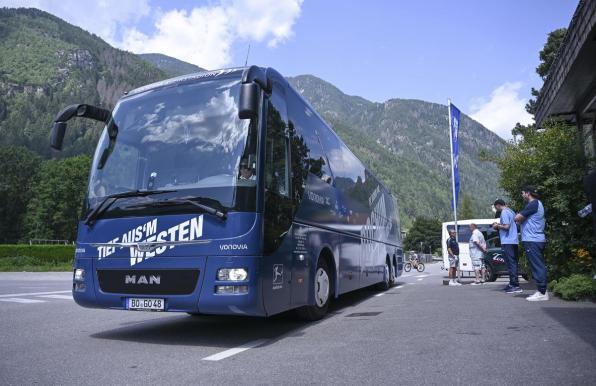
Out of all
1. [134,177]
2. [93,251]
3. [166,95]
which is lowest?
[93,251]

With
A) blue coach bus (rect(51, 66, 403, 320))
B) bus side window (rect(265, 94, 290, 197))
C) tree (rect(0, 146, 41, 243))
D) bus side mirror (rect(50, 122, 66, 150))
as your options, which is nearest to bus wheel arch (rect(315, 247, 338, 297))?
blue coach bus (rect(51, 66, 403, 320))

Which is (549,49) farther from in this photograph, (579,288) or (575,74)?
(579,288)

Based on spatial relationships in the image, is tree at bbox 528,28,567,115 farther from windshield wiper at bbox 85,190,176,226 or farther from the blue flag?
windshield wiper at bbox 85,190,176,226

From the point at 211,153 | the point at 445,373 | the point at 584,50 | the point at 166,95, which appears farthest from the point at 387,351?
the point at 584,50

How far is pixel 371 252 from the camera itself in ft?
37.3

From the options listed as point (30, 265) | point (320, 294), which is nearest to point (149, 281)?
point (320, 294)

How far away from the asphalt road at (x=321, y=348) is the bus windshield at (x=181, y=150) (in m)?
1.53

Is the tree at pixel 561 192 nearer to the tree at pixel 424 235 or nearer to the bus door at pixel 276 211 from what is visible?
the bus door at pixel 276 211

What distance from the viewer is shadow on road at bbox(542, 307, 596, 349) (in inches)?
211

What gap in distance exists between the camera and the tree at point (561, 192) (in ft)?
33.3

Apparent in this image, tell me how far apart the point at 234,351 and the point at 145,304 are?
1.09 metres

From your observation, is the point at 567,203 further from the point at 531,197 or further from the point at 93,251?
the point at 93,251

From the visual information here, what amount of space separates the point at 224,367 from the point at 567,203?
325 inches

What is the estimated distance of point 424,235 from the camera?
134 m
